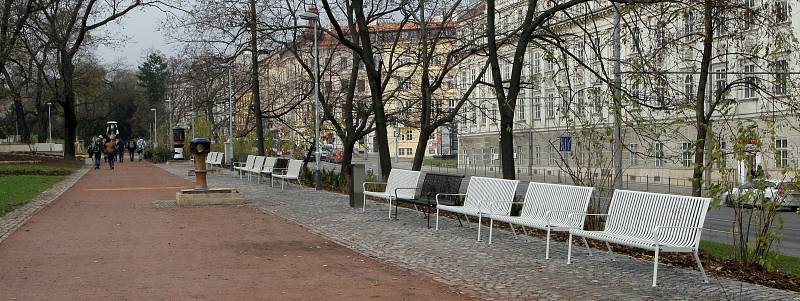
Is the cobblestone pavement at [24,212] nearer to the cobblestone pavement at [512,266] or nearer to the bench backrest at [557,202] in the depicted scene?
the cobblestone pavement at [512,266]

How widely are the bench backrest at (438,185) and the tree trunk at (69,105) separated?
3383 centimetres

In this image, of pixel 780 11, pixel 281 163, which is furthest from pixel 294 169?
pixel 780 11

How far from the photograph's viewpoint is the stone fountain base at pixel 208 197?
18.9m

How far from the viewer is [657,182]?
4572 cm

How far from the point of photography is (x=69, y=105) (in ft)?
157

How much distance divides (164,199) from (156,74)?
101 m

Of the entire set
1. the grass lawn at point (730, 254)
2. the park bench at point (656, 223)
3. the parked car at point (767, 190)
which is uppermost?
the parked car at point (767, 190)

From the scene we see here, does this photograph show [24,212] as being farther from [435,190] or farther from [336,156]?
[336,156]

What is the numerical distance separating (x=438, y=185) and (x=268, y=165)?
1424cm

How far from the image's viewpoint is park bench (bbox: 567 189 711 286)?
8.42 metres

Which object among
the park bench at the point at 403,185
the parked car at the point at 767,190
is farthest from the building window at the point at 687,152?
the park bench at the point at 403,185

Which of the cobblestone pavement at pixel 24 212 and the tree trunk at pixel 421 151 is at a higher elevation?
the tree trunk at pixel 421 151

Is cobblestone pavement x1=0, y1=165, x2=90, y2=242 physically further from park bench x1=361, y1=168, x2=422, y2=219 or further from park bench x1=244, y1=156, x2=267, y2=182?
park bench x1=361, y1=168, x2=422, y2=219

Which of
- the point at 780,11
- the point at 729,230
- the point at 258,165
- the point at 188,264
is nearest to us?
the point at 188,264
